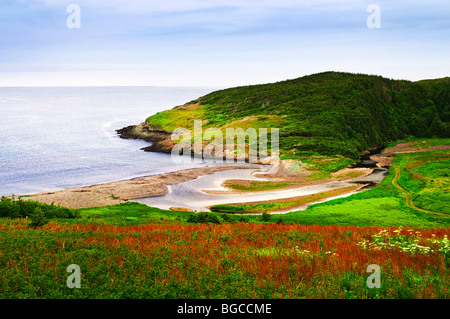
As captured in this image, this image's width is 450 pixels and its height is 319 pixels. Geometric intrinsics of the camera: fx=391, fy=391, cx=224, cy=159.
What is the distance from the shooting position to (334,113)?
124m

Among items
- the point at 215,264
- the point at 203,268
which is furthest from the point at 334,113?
the point at 203,268

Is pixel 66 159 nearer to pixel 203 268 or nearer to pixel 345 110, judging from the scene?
pixel 345 110

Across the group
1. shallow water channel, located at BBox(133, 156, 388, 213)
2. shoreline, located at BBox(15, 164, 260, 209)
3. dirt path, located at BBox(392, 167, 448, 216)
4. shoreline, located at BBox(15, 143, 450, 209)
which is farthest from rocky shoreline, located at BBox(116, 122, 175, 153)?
dirt path, located at BBox(392, 167, 448, 216)

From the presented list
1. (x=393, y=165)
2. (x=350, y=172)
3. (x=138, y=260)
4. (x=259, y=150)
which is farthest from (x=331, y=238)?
(x=259, y=150)

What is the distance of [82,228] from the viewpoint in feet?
68.3

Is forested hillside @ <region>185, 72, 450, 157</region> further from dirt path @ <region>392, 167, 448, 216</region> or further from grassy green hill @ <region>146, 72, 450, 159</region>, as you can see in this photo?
dirt path @ <region>392, 167, 448, 216</region>

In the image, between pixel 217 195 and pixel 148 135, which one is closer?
pixel 217 195

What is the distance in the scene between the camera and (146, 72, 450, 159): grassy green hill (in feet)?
360

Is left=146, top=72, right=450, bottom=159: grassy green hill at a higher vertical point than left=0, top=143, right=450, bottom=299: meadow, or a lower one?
higher

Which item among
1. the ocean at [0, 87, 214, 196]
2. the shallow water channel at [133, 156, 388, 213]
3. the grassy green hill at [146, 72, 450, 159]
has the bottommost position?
the shallow water channel at [133, 156, 388, 213]

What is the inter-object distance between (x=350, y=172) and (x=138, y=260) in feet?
241

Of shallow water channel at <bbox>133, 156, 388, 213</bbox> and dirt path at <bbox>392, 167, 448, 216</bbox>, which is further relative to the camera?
shallow water channel at <bbox>133, 156, 388, 213</bbox>

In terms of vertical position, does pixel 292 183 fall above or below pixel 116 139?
below
